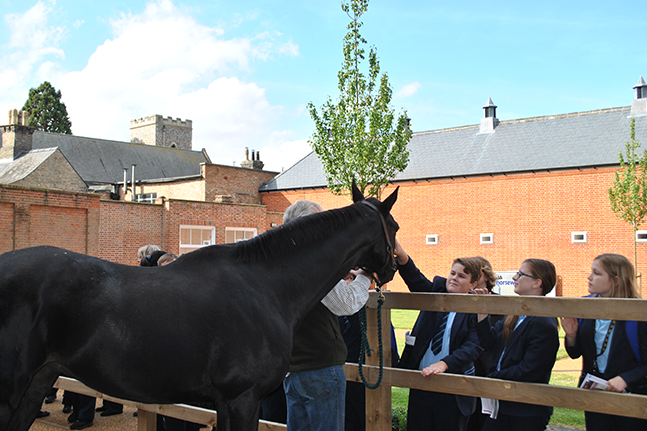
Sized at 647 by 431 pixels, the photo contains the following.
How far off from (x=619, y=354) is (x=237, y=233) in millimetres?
22236

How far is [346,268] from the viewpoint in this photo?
297 cm

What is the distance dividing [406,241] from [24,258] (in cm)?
2401

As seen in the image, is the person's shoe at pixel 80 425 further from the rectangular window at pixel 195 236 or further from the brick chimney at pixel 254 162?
the brick chimney at pixel 254 162

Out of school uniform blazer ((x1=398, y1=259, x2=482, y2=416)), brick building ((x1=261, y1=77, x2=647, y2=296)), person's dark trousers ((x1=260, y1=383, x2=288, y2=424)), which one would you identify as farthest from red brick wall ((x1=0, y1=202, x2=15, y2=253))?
brick building ((x1=261, y1=77, x2=647, y2=296))

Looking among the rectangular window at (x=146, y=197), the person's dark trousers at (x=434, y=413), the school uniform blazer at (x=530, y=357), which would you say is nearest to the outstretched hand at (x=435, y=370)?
the school uniform blazer at (x=530, y=357)

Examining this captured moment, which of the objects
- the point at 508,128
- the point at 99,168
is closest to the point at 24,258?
the point at 508,128

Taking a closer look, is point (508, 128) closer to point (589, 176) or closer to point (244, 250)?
point (589, 176)

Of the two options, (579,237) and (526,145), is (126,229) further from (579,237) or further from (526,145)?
(579,237)

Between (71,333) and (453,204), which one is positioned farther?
(453,204)

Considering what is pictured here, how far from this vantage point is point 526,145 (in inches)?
960

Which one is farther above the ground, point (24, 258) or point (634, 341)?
point (24, 258)

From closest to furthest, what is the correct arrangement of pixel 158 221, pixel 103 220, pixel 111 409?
pixel 111 409
pixel 103 220
pixel 158 221

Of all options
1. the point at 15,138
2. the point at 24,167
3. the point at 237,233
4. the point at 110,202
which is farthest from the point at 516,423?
the point at 15,138

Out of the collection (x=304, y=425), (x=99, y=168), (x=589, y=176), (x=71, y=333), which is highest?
(x=99, y=168)
